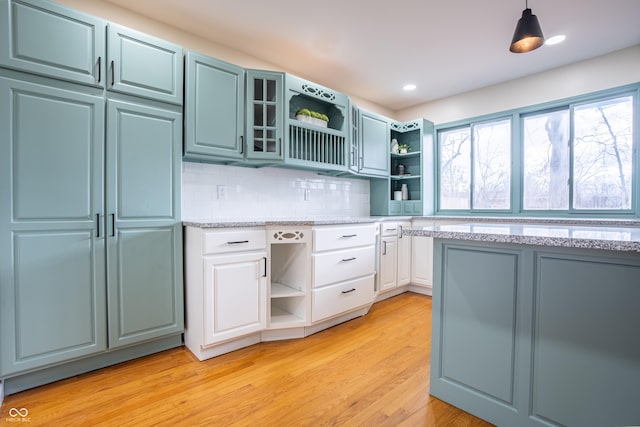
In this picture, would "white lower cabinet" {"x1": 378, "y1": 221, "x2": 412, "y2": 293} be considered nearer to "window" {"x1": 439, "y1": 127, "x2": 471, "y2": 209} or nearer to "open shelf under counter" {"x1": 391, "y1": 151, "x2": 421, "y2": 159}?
"window" {"x1": 439, "y1": 127, "x2": 471, "y2": 209}

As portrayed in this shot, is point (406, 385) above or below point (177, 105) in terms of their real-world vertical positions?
below

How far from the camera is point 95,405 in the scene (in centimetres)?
160

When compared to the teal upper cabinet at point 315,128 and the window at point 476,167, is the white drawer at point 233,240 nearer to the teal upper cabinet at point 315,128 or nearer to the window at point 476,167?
the teal upper cabinet at point 315,128

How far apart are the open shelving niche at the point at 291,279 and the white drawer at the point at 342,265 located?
0.30ft

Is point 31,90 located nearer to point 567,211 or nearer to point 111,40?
point 111,40

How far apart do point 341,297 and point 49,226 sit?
2.08 metres

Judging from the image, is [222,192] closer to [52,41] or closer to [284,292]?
[284,292]

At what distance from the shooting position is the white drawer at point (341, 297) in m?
2.49

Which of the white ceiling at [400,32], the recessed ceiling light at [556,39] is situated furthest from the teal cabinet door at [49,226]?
the recessed ceiling light at [556,39]

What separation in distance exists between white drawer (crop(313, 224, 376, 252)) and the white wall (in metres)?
2.16

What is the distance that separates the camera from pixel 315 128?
2.96 metres

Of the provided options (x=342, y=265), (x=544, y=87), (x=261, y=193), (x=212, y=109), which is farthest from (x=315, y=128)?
(x=544, y=87)

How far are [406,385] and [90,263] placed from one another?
2048 millimetres

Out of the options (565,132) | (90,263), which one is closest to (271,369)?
(90,263)
